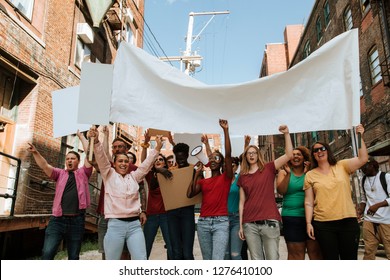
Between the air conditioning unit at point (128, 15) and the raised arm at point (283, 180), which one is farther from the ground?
the air conditioning unit at point (128, 15)

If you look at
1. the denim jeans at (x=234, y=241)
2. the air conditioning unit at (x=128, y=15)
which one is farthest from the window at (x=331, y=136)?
the denim jeans at (x=234, y=241)

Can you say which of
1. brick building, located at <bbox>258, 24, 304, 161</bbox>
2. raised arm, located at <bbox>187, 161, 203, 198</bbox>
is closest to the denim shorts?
raised arm, located at <bbox>187, 161, 203, 198</bbox>

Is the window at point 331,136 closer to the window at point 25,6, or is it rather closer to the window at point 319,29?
the window at point 319,29

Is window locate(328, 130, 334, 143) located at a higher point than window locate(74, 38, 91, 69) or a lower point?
lower

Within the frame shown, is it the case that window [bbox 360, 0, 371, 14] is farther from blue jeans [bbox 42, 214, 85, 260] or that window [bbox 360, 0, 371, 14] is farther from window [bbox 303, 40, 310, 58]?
blue jeans [bbox 42, 214, 85, 260]

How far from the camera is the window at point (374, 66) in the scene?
1372cm

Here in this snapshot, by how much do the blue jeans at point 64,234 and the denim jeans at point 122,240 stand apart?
1.00 metres

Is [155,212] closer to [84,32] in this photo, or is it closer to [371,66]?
[84,32]

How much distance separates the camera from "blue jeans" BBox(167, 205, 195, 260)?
4082 millimetres

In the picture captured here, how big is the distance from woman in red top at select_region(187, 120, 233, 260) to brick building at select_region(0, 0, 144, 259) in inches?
156

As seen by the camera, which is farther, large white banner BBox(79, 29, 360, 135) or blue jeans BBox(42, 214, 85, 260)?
blue jeans BBox(42, 214, 85, 260)

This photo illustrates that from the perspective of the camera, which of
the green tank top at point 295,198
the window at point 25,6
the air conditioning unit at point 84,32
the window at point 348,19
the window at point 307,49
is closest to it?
the green tank top at point 295,198
